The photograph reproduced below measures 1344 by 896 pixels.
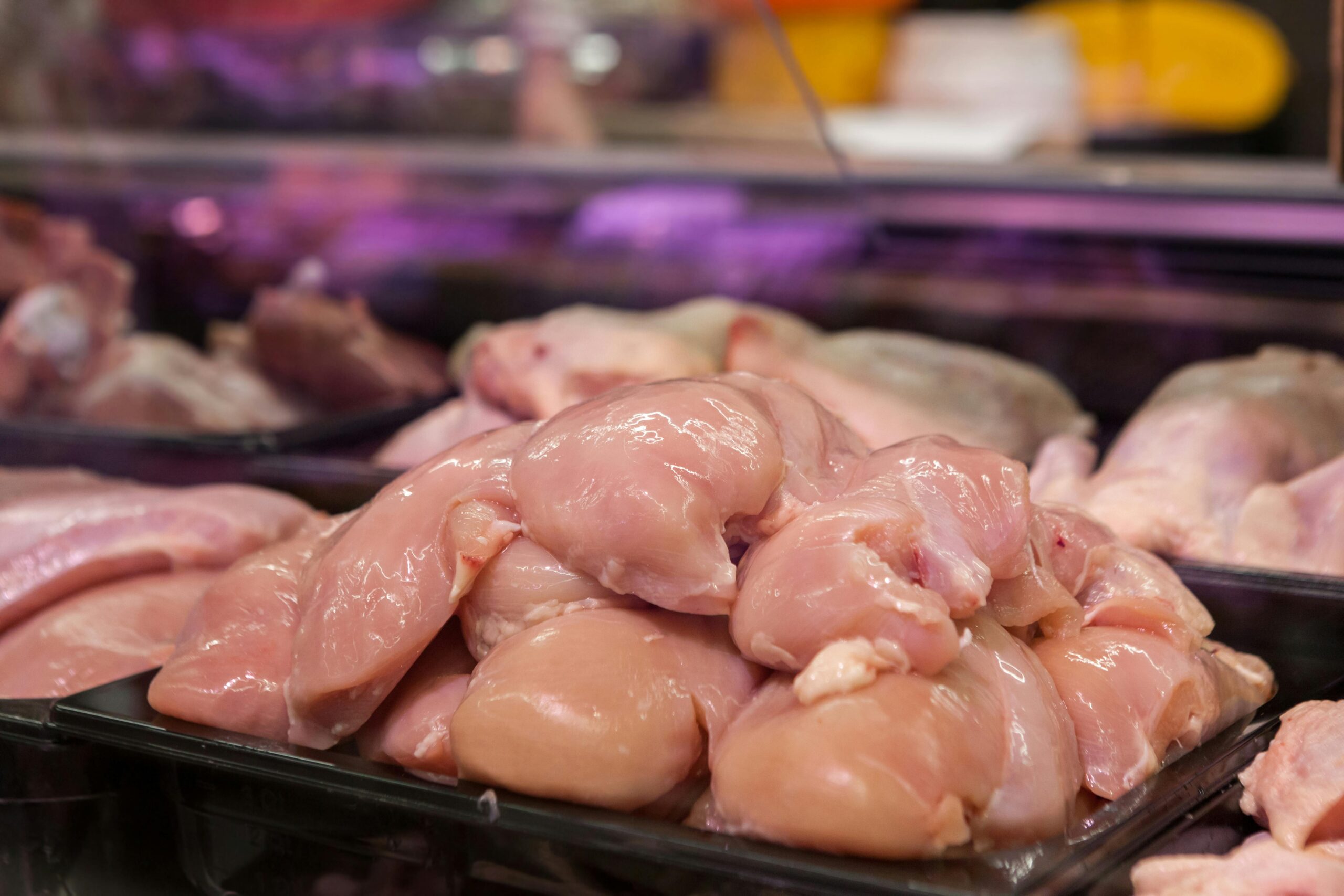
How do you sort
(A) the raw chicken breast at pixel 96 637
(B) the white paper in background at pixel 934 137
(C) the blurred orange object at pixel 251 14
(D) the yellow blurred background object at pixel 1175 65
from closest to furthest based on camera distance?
(A) the raw chicken breast at pixel 96 637, (B) the white paper in background at pixel 934 137, (C) the blurred orange object at pixel 251 14, (D) the yellow blurred background object at pixel 1175 65

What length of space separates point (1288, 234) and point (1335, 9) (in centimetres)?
33

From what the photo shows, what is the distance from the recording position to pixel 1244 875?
0.92 metres

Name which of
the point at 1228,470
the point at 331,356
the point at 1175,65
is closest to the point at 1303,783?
the point at 1228,470

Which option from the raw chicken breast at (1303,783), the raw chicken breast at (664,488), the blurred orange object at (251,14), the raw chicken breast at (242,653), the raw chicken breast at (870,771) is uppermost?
the blurred orange object at (251,14)

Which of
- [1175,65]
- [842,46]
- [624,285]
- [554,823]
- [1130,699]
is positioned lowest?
[1175,65]

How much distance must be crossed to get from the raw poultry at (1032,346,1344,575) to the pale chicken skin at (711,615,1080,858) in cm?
58

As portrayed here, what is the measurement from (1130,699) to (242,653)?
747mm

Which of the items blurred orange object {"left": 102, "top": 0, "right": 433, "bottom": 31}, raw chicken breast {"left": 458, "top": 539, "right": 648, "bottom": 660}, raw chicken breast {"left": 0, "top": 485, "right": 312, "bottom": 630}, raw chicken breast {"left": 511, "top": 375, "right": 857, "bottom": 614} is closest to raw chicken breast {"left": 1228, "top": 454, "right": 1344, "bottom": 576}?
raw chicken breast {"left": 511, "top": 375, "right": 857, "bottom": 614}

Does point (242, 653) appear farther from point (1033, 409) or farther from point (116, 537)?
point (1033, 409)

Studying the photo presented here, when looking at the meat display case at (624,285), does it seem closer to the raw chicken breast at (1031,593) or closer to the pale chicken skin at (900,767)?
the pale chicken skin at (900,767)

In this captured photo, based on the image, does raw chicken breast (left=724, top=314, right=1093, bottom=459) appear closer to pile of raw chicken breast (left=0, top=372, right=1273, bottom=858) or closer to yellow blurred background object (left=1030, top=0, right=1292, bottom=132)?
pile of raw chicken breast (left=0, top=372, right=1273, bottom=858)

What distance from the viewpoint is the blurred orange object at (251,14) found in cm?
301

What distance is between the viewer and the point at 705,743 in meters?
0.99

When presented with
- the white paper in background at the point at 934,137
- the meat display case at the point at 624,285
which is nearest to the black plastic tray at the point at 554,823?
the meat display case at the point at 624,285
